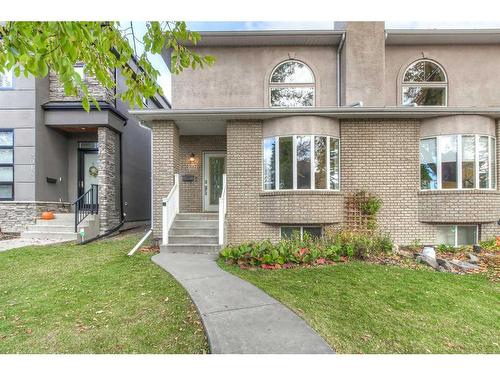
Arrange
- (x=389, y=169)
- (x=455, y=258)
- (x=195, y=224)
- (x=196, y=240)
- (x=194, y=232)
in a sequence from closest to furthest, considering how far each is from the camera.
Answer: (x=455, y=258) < (x=196, y=240) < (x=194, y=232) < (x=195, y=224) < (x=389, y=169)

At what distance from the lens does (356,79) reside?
8.79 metres

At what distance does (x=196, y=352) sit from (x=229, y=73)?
8587 millimetres

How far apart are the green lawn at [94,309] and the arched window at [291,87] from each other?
260 inches

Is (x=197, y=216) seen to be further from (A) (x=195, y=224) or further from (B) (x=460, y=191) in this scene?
(B) (x=460, y=191)

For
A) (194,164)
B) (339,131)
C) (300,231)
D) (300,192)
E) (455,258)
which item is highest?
(339,131)

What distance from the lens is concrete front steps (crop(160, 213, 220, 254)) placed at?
22.1 ft

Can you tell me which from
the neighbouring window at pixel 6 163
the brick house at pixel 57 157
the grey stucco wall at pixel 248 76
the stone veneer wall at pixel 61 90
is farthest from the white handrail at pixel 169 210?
the neighbouring window at pixel 6 163

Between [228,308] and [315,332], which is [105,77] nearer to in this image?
[228,308]

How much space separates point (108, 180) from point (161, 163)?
3490 mm

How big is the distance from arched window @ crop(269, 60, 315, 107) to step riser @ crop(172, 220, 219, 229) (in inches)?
179

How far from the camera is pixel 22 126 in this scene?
9516 mm

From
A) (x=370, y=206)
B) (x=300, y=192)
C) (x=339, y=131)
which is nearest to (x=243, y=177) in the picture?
(x=300, y=192)

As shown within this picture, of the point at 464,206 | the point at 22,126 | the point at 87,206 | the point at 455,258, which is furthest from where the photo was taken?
the point at 87,206

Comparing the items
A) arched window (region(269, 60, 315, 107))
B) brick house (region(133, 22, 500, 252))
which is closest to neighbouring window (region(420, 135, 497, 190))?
brick house (region(133, 22, 500, 252))
